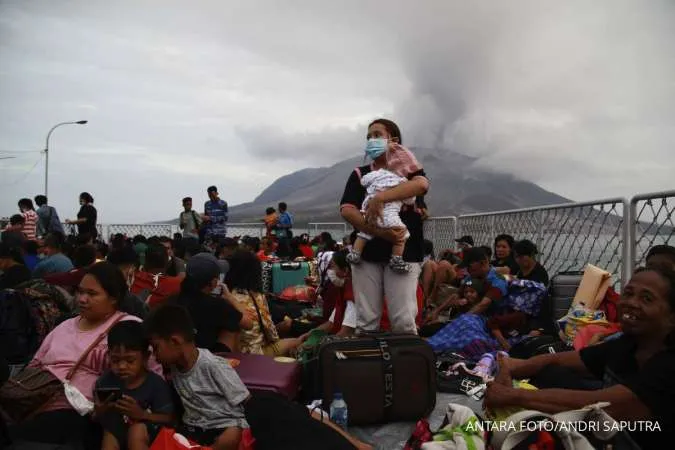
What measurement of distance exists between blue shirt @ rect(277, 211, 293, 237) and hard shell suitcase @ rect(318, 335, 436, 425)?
9.42 m

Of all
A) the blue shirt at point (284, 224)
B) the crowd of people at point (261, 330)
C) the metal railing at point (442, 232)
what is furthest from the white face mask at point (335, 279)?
the blue shirt at point (284, 224)

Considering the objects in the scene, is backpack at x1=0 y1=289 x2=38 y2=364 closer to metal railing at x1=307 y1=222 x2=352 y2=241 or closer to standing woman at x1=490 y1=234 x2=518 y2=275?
standing woman at x1=490 y1=234 x2=518 y2=275

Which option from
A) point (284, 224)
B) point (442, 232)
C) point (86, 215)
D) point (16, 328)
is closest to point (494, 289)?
point (16, 328)

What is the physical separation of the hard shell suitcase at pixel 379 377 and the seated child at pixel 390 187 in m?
0.53

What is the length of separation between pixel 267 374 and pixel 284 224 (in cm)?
955

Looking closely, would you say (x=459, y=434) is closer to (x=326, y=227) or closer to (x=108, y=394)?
(x=108, y=394)

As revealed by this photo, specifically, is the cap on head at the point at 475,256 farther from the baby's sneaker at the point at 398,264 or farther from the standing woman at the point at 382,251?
the baby's sneaker at the point at 398,264

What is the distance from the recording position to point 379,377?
3.01 meters

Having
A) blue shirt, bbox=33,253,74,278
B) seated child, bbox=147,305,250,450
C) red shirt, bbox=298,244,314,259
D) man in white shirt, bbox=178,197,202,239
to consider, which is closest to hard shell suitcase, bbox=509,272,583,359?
seated child, bbox=147,305,250,450

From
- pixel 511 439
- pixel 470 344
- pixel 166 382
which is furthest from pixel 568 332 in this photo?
pixel 166 382

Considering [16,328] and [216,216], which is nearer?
[16,328]

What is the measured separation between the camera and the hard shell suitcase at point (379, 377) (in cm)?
299

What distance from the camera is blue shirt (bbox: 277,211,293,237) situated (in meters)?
12.5

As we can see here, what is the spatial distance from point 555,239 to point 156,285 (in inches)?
180
